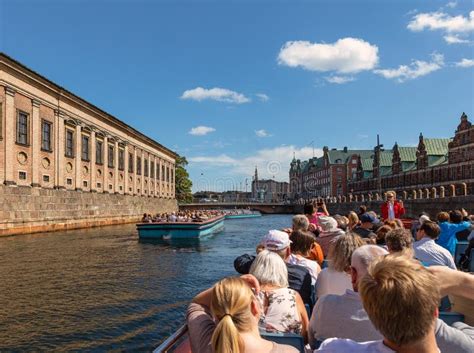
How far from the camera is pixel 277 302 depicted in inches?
152

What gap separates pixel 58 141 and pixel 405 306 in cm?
3841

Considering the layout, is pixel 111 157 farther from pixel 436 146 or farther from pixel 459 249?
pixel 436 146


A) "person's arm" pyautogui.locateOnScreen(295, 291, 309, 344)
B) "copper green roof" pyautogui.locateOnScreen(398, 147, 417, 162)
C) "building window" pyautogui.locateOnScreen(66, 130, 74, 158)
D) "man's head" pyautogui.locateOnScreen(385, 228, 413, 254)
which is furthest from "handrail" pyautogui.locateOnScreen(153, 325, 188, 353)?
"copper green roof" pyautogui.locateOnScreen(398, 147, 417, 162)

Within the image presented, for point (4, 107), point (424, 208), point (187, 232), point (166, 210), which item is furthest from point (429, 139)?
point (4, 107)

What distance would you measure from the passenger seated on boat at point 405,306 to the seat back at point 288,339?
1342 millimetres

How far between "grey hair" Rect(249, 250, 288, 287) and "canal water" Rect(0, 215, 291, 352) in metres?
4.13

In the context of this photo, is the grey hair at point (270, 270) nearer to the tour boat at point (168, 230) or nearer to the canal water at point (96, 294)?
the canal water at point (96, 294)

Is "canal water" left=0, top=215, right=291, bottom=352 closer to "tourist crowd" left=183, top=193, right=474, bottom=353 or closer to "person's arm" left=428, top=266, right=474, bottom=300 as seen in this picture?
"tourist crowd" left=183, top=193, right=474, bottom=353

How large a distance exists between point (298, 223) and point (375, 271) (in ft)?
17.4

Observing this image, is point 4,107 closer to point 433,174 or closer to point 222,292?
point 222,292

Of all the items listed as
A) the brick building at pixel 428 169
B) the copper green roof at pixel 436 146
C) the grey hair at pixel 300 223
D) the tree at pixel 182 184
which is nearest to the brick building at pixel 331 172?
the brick building at pixel 428 169

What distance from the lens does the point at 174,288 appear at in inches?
470

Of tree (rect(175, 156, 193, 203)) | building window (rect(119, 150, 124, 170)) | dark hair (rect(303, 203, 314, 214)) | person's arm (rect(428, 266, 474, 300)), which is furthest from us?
tree (rect(175, 156, 193, 203))

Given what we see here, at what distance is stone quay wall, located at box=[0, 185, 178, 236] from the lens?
28.5 meters
